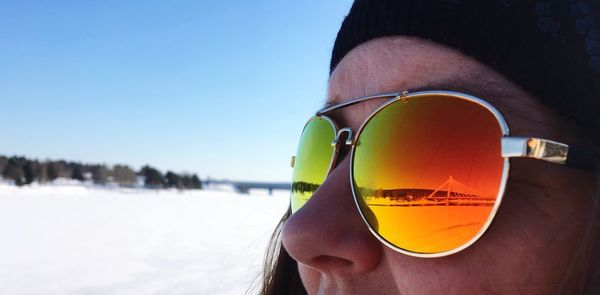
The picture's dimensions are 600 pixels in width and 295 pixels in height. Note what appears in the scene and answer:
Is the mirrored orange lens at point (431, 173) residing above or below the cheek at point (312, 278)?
above

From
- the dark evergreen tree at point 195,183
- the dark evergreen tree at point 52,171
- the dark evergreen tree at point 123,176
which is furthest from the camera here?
the dark evergreen tree at point 195,183

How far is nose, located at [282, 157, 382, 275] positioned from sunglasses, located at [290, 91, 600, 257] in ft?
0.09

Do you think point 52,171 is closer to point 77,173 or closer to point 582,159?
point 77,173

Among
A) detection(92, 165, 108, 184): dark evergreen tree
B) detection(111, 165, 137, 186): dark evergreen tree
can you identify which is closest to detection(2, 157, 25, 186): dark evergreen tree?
detection(92, 165, 108, 184): dark evergreen tree

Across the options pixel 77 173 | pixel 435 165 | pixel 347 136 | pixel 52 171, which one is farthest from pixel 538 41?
pixel 77 173

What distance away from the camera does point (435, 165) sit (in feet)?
1.87

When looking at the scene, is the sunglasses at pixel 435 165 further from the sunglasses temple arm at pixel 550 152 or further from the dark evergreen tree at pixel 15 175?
the dark evergreen tree at pixel 15 175

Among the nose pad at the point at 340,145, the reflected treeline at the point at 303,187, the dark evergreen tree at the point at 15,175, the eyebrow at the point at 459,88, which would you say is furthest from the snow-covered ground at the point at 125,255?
the dark evergreen tree at the point at 15,175

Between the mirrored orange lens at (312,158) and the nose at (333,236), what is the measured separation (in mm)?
178

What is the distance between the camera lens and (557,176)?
21.2 inches

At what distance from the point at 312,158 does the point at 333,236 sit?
34 cm

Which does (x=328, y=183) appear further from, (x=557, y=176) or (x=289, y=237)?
(x=557, y=176)

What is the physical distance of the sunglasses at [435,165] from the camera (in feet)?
1.73

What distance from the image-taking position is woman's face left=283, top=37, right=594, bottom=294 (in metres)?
0.52
